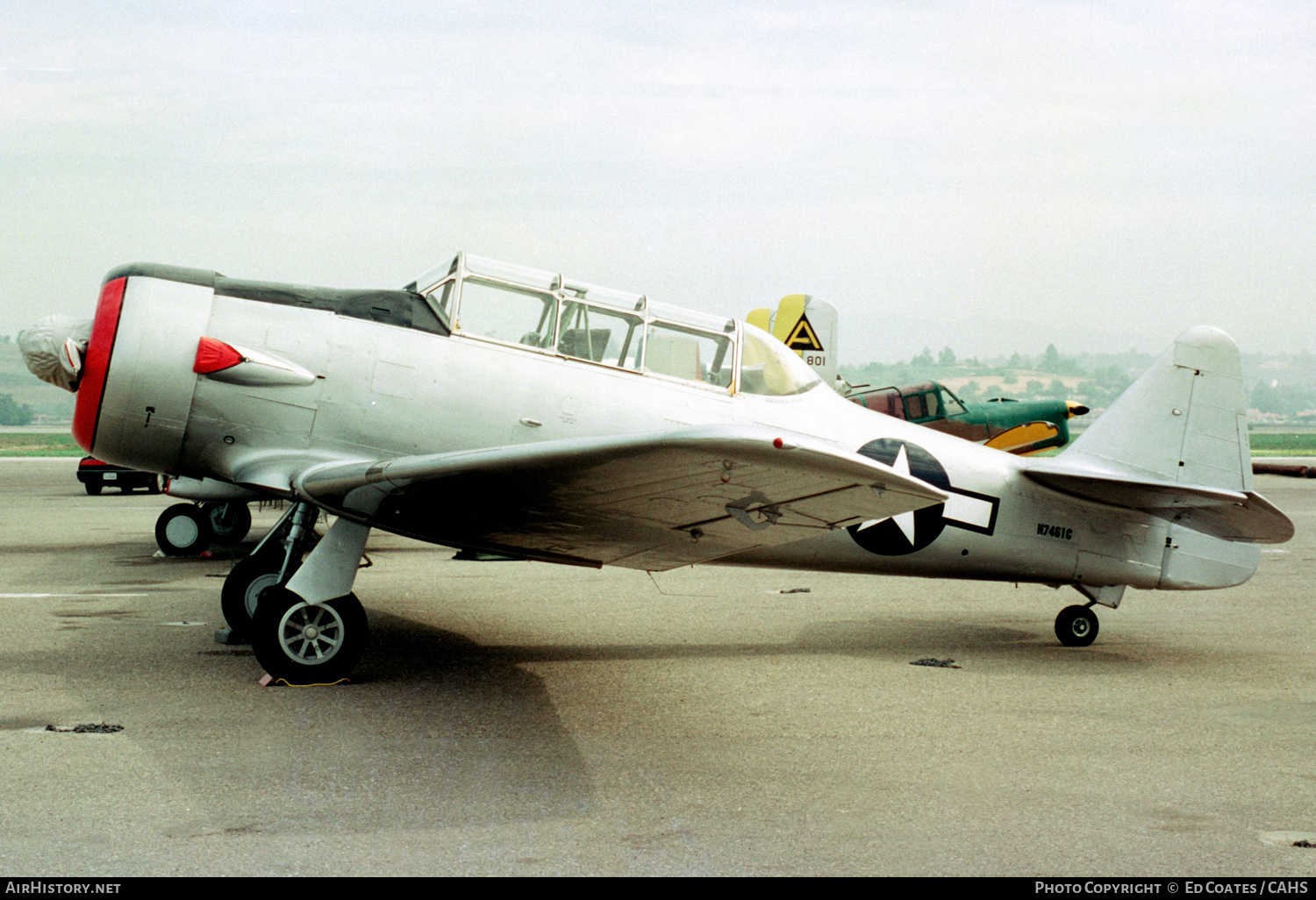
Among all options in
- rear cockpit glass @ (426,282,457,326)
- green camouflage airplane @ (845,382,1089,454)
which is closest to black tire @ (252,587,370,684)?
rear cockpit glass @ (426,282,457,326)

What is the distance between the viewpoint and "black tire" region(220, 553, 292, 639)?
674cm

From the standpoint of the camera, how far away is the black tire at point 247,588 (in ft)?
22.1

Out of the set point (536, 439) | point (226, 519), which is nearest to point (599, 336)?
point (536, 439)

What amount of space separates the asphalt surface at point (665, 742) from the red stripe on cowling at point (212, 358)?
1687 millimetres

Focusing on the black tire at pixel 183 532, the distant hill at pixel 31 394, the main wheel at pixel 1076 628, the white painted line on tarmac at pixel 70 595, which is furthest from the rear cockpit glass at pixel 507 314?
the distant hill at pixel 31 394

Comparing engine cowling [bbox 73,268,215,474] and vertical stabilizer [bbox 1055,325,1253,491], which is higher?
vertical stabilizer [bbox 1055,325,1253,491]

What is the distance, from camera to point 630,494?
4.33 m

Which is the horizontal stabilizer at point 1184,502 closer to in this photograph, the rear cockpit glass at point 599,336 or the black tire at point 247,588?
the rear cockpit glass at point 599,336

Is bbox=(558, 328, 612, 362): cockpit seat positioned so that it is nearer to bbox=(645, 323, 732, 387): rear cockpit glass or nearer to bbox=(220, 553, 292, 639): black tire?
bbox=(645, 323, 732, 387): rear cockpit glass

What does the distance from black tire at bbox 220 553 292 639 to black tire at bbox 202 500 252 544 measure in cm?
490

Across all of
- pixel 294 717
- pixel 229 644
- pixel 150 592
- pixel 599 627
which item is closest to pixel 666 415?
pixel 599 627

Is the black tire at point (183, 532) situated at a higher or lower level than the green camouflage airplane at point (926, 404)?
lower

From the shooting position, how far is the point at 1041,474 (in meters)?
6.94

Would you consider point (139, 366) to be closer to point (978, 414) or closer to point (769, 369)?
point (769, 369)
